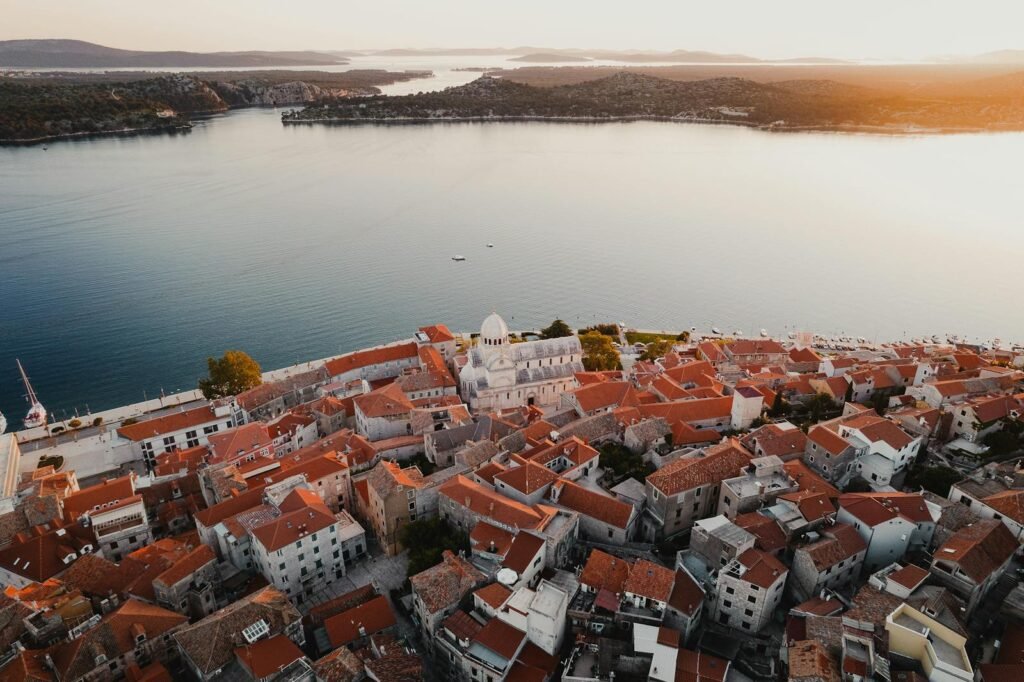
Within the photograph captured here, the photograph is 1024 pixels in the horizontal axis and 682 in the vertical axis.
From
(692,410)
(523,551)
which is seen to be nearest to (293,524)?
(523,551)

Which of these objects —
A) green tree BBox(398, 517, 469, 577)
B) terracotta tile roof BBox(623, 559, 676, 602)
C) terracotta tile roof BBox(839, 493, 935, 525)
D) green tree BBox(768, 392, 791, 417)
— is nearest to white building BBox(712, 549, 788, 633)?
terracotta tile roof BBox(623, 559, 676, 602)

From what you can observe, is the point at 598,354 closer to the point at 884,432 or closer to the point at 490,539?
the point at 884,432

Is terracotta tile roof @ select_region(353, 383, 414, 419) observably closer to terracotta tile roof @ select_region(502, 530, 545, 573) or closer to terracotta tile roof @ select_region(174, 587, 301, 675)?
terracotta tile roof @ select_region(174, 587, 301, 675)

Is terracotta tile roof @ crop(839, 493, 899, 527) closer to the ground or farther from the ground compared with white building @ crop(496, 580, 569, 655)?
farther from the ground

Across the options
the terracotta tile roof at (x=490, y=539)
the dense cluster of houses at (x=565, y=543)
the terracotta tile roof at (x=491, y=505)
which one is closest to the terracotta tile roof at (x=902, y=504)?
the dense cluster of houses at (x=565, y=543)

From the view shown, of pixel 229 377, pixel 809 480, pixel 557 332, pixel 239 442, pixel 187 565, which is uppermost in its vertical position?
pixel 809 480

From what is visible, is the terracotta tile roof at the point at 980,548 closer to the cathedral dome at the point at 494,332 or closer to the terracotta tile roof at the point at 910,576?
the terracotta tile roof at the point at 910,576

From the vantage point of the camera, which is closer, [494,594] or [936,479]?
[494,594]
